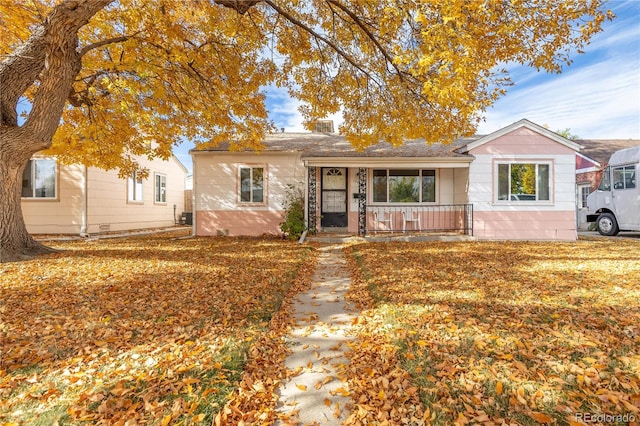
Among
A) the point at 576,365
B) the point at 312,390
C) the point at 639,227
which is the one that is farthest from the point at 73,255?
the point at 639,227

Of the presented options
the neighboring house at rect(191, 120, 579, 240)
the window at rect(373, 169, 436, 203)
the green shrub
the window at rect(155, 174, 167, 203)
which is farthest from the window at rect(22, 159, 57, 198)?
the window at rect(373, 169, 436, 203)

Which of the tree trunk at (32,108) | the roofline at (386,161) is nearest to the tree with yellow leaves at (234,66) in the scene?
the tree trunk at (32,108)

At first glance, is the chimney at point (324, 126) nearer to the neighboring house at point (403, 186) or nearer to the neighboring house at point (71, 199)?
the neighboring house at point (403, 186)

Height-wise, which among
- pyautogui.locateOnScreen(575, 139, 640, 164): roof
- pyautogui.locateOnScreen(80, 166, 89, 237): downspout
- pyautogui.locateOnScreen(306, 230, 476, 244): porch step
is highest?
pyautogui.locateOnScreen(575, 139, 640, 164): roof

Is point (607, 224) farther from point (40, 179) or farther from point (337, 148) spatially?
point (40, 179)

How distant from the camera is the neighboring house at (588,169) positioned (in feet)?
51.8

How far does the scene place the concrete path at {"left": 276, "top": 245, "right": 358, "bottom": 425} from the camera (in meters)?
2.20

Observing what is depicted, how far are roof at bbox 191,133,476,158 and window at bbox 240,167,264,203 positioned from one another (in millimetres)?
925

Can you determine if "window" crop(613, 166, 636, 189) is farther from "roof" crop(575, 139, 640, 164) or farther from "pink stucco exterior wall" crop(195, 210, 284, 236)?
"pink stucco exterior wall" crop(195, 210, 284, 236)

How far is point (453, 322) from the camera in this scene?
11.8 ft

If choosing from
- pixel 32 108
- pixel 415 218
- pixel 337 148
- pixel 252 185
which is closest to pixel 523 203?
pixel 415 218

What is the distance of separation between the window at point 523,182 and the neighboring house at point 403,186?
0.03 m

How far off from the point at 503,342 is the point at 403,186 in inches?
406

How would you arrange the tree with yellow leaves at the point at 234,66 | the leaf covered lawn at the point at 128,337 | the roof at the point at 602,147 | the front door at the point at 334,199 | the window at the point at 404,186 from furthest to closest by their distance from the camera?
the roof at the point at 602,147 < the front door at the point at 334,199 < the window at the point at 404,186 < the tree with yellow leaves at the point at 234,66 < the leaf covered lawn at the point at 128,337
